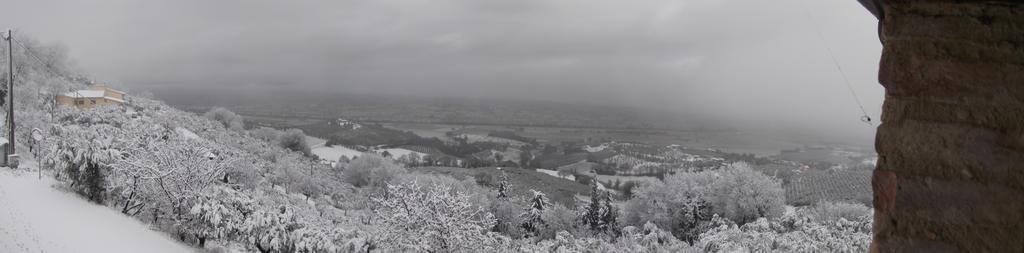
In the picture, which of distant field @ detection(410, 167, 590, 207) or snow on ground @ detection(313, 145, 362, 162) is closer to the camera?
distant field @ detection(410, 167, 590, 207)

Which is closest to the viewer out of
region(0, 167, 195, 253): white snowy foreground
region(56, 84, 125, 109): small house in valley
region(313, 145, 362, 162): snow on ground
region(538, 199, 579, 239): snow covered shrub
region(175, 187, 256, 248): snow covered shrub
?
region(0, 167, 195, 253): white snowy foreground

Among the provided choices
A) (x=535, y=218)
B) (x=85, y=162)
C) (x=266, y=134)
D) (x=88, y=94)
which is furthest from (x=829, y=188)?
(x=266, y=134)

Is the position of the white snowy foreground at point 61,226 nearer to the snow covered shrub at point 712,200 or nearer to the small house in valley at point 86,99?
the snow covered shrub at point 712,200

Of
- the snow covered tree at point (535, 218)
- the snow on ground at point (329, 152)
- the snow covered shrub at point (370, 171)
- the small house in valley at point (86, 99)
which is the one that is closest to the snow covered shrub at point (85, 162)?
the snow covered tree at point (535, 218)

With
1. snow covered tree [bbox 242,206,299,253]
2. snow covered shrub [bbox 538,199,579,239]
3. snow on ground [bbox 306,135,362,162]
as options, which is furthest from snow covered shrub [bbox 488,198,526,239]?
snow on ground [bbox 306,135,362,162]

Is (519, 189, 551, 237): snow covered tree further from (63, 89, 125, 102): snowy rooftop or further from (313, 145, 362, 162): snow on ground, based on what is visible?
(313, 145, 362, 162): snow on ground

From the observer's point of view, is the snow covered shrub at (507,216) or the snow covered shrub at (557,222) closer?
the snow covered shrub at (557,222)
